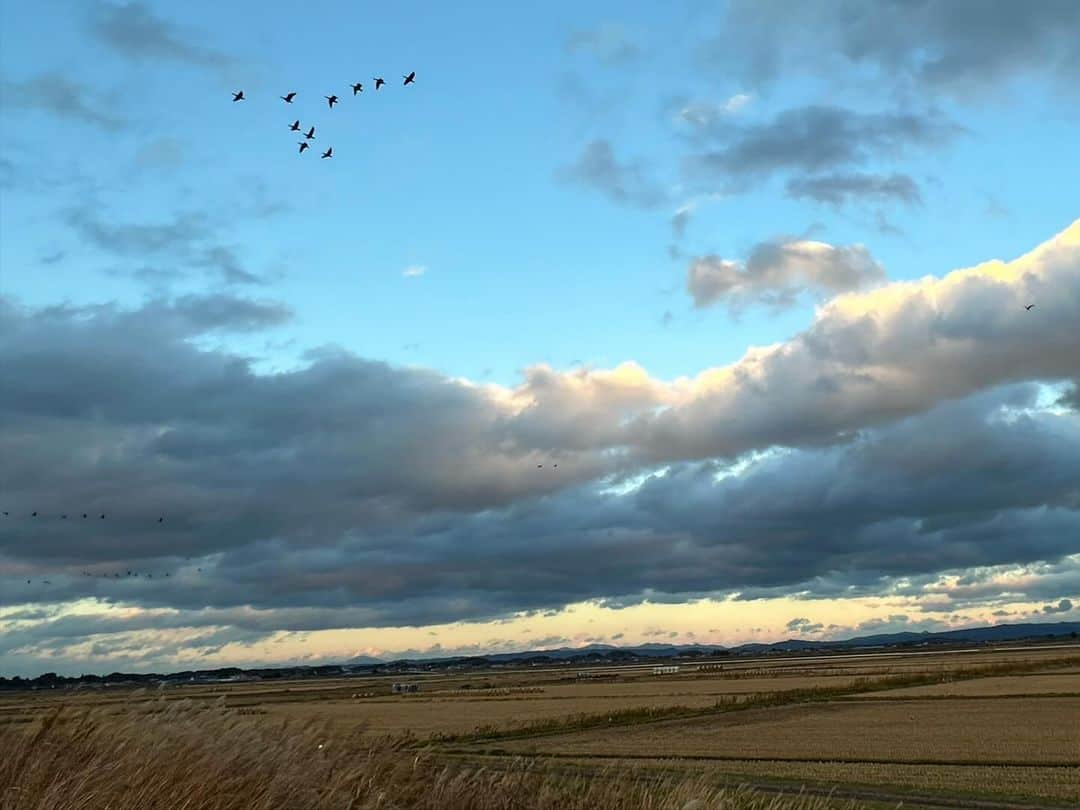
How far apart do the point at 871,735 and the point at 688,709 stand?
27.4 meters

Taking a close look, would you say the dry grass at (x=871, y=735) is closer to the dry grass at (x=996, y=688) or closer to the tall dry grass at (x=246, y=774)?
the dry grass at (x=996, y=688)

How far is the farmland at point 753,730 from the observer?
9391mm

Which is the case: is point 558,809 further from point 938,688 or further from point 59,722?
point 938,688

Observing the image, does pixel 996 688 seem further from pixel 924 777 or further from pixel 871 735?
pixel 924 777

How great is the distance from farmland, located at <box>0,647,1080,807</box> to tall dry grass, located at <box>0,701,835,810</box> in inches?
4.5

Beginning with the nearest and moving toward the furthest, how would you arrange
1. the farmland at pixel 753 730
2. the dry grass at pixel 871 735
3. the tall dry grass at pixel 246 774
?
the tall dry grass at pixel 246 774, the farmland at pixel 753 730, the dry grass at pixel 871 735

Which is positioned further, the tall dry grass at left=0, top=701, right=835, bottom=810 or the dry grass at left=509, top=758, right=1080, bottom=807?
the dry grass at left=509, top=758, right=1080, bottom=807

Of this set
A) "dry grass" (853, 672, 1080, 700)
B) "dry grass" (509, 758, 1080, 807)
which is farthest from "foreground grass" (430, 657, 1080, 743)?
"dry grass" (509, 758, 1080, 807)

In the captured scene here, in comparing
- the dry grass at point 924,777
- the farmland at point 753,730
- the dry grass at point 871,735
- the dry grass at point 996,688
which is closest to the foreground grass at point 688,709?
the farmland at point 753,730

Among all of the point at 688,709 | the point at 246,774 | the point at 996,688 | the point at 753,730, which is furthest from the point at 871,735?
the point at 246,774

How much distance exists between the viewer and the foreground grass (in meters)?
61.8

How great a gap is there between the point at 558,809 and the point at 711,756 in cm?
3907

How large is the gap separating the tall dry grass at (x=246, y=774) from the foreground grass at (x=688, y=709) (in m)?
49.3

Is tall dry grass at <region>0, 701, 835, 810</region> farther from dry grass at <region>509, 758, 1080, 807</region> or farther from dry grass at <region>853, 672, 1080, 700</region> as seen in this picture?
dry grass at <region>853, 672, 1080, 700</region>
